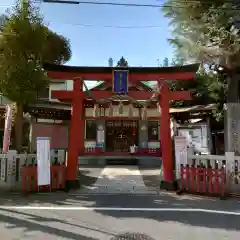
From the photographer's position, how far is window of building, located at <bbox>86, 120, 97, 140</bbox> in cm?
2459

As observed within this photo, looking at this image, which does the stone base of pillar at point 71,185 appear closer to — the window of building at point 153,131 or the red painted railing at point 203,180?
the red painted railing at point 203,180

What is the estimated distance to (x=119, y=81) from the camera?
10852mm

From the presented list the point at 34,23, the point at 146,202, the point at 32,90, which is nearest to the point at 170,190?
the point at 146,202

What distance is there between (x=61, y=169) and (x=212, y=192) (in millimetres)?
4887

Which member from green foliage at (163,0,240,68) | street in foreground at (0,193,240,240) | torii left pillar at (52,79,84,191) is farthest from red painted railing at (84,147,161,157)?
street in foreground at (0,193,240,240)

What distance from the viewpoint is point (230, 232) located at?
5945mm

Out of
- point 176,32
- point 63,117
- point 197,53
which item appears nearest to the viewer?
point 197,53

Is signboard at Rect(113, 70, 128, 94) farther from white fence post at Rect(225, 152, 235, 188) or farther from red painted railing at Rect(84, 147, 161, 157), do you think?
red painted railing at Rect(84, 147, 161, 157)

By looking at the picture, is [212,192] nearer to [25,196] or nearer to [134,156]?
[25,196]

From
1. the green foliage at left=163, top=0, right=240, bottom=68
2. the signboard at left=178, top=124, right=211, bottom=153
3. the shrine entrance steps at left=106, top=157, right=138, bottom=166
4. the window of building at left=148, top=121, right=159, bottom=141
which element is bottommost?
the shrine entrance steps at left=106, top=157, right=138, bottom=166

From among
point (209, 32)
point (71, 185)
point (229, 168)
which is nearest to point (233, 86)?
point (209, 32)

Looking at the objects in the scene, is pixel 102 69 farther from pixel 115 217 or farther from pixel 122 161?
pixel 122 161

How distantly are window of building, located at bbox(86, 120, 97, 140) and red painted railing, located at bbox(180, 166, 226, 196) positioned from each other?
49.8 feet

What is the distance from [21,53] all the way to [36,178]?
4.42 m
